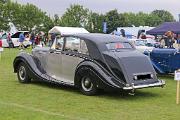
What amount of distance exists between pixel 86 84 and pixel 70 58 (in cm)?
98

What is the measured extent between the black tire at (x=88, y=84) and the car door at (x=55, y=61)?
99 centimetres

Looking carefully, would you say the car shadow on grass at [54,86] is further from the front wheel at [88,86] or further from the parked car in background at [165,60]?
the parked car in background at [165,60]

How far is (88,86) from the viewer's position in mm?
11008

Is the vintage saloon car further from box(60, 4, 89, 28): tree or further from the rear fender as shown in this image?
box(60, 4, 89, 28): tree

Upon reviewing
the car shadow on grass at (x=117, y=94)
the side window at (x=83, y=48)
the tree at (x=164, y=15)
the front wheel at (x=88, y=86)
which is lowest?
the car shadow on grass at (x=117, y=94)

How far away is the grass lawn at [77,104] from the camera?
839cm

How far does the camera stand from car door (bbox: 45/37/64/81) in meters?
12.0

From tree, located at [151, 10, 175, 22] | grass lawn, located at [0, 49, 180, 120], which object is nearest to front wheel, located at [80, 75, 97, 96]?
grass lawn, located at [0, 49, 180, 120]

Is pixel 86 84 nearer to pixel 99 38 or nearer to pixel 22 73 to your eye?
pixel 99 38

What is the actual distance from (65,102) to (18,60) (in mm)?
3881

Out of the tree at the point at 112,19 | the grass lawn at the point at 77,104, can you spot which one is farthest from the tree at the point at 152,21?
the grass lawn at the point at 77,104

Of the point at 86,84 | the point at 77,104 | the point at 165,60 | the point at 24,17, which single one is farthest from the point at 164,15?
the point at 77,104

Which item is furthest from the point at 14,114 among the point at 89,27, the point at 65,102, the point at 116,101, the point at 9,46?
the point at 89,27

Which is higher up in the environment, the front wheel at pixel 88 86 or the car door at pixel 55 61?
the car door at pixel 55 61
